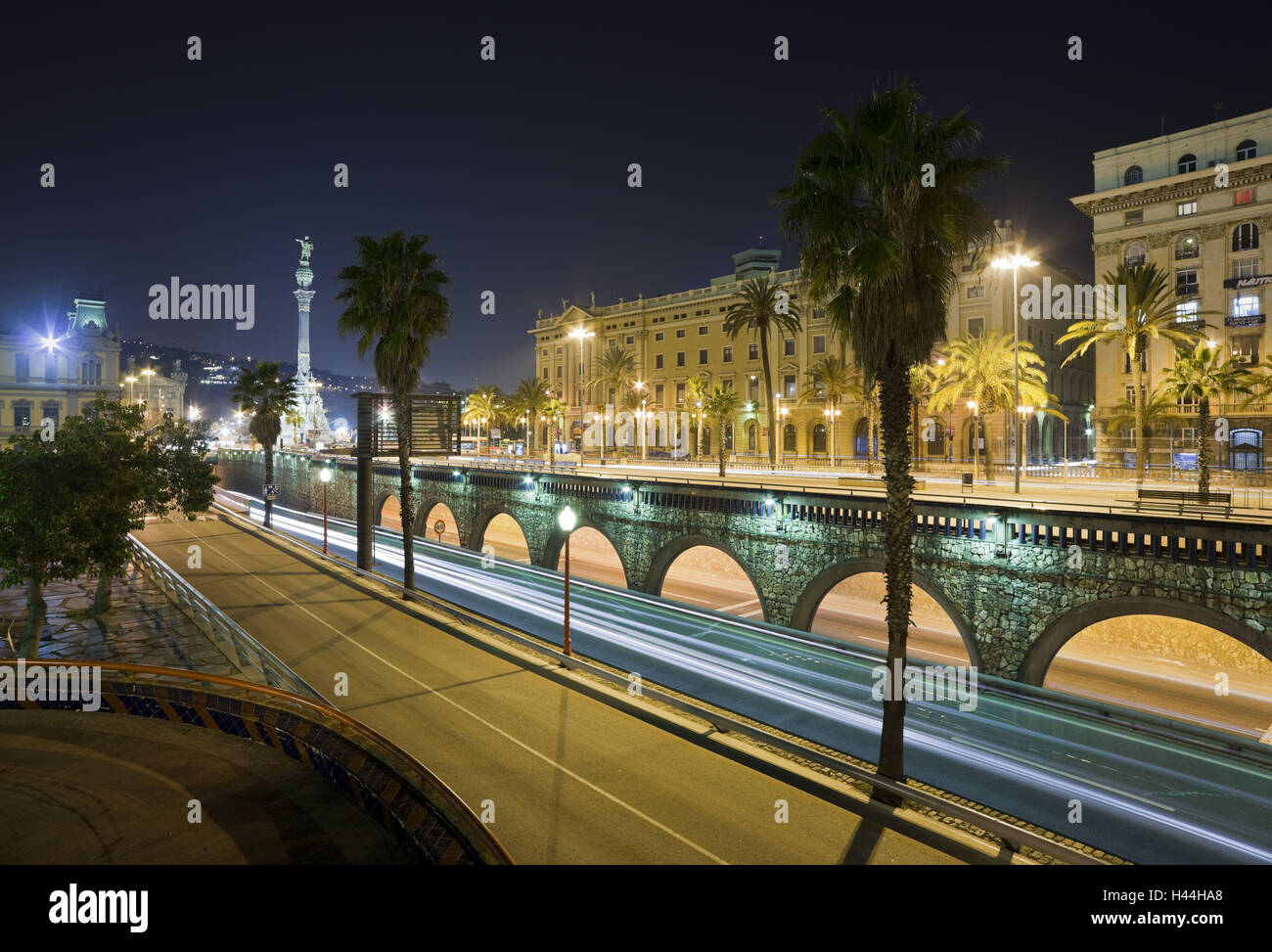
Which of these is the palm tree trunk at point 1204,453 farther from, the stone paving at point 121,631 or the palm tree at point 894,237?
the stone paving at point 121,631

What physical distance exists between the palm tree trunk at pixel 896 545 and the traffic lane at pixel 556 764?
1.81m

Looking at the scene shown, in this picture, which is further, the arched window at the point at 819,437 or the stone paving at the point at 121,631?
the arched window at the point at 819,437

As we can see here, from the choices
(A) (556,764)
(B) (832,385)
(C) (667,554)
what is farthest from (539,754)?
(B) (832,385)

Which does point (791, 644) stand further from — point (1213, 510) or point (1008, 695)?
point (1213, 510)

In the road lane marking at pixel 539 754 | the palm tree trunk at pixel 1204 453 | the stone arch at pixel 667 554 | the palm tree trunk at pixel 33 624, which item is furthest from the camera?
the stone arch at pixel 667 554

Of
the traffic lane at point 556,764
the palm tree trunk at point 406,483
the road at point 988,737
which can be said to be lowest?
the road at point 988,737

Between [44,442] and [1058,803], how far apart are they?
2449 cm

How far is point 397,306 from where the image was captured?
29.4m

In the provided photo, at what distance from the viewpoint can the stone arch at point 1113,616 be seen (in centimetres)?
1598

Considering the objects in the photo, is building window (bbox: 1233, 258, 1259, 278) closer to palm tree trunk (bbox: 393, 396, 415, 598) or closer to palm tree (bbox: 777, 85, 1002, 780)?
palm tree (bbox: 777, 85, 1002, 780)

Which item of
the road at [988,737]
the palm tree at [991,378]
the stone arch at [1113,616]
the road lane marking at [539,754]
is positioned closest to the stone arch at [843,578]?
the road at [988,737]

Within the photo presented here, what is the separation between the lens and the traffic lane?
440 inches

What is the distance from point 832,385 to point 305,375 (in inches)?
4021
